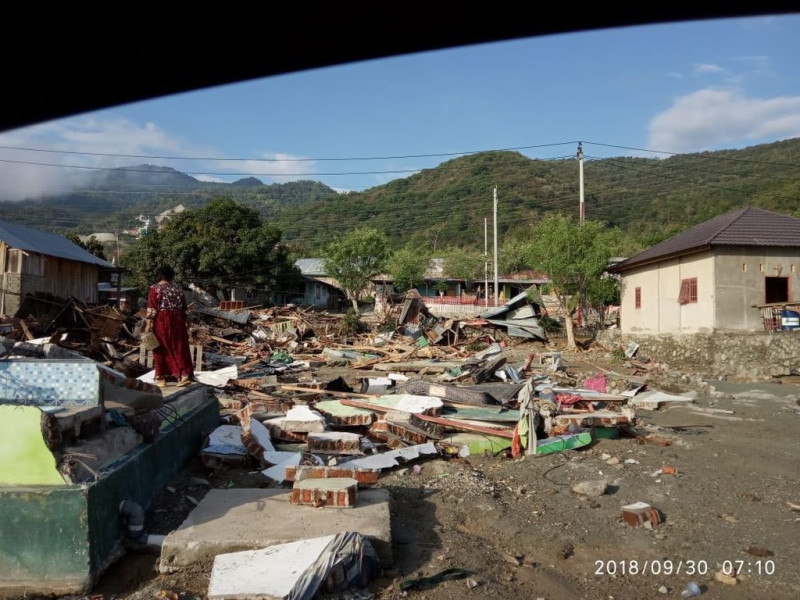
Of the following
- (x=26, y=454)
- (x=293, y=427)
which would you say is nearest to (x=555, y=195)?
(x=293, y=427)

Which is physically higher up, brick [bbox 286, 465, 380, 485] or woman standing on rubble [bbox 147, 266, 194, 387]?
woman standing on rubble [bbox 147, 266, 194, 387]

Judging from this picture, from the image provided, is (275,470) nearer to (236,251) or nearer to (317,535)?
(317,535)

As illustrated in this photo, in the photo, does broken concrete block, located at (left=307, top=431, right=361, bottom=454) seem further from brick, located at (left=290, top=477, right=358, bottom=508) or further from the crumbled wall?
the crumbled wall

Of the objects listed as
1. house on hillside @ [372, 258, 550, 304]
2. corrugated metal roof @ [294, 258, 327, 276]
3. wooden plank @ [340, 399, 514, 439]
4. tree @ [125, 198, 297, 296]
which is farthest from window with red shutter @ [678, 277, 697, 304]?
corrugated metal roof @ [294, 258, 327, 276]

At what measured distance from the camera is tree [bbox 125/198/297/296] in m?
39.8

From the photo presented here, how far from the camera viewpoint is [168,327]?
7.16 m

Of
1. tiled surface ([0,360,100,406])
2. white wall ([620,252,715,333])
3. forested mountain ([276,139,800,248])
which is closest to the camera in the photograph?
tiled surface ([0,360,100,406])

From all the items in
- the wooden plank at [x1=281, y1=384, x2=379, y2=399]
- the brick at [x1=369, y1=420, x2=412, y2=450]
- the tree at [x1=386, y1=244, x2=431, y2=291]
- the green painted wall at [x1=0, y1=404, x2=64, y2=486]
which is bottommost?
the brick at [x1=369, y1=420, x2=412, y2=450]

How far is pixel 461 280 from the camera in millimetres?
53250

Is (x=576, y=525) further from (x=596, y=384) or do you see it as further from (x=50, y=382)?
(x=596, y=384)

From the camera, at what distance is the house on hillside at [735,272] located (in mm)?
17406

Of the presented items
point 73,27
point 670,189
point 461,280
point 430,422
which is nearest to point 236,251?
point 461,280

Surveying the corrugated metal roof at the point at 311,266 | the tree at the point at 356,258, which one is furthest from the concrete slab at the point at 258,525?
the corrugated metal roof at the point at 311,266

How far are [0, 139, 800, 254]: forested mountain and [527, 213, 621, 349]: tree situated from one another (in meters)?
25.3
